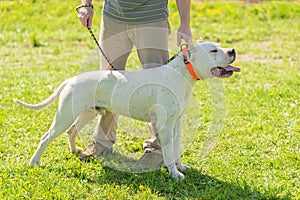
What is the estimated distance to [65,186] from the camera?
15.3 feet

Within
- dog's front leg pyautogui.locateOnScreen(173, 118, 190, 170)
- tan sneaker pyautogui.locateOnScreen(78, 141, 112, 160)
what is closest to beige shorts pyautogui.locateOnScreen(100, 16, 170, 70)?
dog's front leg pyautogui.locateOnScreen(173, 118, 190, 170)

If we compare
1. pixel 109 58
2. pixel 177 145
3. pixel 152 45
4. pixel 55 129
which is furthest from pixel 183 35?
pixel 55 129

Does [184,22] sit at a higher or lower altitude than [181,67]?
higher

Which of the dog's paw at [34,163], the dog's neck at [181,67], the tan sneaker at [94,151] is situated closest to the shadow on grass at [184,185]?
the tan sneaker at [94,151]

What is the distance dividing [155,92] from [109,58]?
0.75 meters

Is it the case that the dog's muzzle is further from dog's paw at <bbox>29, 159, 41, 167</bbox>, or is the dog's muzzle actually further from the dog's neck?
dog's paw at <bbox>29, 159, 41, 167</bbox>

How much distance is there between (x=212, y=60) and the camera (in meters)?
4.55

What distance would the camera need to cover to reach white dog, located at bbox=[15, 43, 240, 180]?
15.1ft

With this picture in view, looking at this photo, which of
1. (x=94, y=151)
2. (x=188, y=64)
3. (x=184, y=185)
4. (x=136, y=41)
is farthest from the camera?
(x=94, y=151)

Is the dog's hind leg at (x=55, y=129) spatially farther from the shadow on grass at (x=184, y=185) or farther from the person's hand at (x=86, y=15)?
the person's hand at (x=86, y=15)

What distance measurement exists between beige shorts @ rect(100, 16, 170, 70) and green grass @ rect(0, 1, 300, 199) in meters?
0.16

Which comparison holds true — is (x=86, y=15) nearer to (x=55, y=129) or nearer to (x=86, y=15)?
(x=86, y=15)

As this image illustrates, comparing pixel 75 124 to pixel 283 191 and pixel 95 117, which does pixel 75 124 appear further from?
pixel 283 191

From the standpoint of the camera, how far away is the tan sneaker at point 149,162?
5176 millimetres
